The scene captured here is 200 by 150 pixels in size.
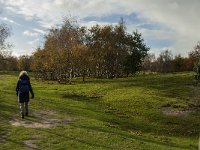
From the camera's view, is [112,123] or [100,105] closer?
[112,123]

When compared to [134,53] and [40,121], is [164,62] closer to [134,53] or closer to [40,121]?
[134,53]

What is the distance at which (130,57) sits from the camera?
9562cm

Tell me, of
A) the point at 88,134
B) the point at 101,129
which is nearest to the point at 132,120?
the point at 101,129

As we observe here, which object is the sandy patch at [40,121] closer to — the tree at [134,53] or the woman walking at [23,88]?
the woman walking at [23,88]

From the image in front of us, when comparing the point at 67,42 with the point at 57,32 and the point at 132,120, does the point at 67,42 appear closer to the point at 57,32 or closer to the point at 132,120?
the point at 57,32

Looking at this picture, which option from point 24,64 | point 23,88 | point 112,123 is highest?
point 24,64

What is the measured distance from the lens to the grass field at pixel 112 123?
19500mm

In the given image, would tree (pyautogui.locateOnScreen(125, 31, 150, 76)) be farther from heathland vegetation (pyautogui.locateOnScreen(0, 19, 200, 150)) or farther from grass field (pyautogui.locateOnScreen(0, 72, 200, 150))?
grass field (pyautogui.locateOnScreen(0, 72, 200, 150))

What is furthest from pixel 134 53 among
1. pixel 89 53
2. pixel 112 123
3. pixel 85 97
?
pixel 112 123

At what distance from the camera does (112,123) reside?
27328mm

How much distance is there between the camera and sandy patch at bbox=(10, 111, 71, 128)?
2325cm

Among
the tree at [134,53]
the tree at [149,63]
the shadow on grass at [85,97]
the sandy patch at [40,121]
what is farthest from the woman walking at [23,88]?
the tree at [149,63]

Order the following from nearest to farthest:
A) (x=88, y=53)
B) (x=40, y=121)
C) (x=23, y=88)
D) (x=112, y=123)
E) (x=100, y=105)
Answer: (x=40, y=121)
(x=23, y=88)
(x=112, y=123)
(x=100, y=105)
(x=88, y=53)

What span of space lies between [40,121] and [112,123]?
5.35m
